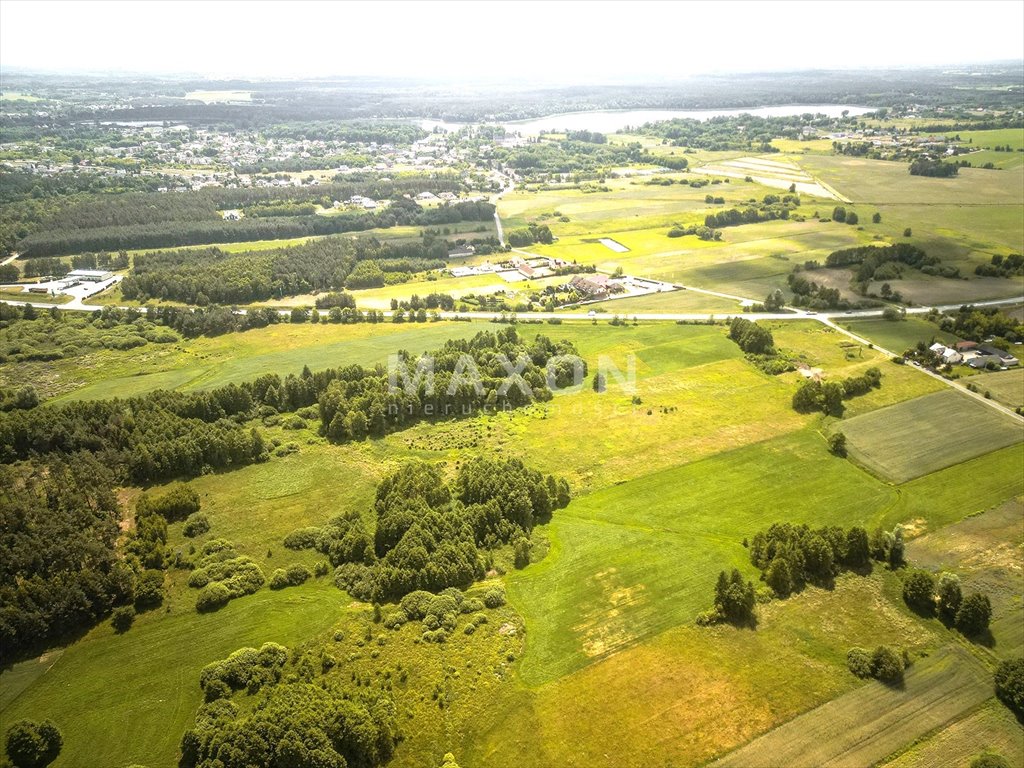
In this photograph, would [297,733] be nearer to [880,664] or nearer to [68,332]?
[880,664]

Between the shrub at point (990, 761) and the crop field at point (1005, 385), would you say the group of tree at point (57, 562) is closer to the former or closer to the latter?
the shrub at point (990, 761)

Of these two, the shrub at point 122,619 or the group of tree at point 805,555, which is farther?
the group of tree at point 805,555

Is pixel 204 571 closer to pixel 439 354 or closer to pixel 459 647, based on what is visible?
pixel 459 647

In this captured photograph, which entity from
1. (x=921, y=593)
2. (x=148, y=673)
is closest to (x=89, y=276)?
(x=148, y=673)

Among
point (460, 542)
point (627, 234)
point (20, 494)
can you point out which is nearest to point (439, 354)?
point (460, 542)

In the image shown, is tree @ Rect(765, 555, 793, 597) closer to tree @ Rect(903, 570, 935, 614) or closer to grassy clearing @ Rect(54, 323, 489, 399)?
tree @ Rect(903, 570, 935, 614)

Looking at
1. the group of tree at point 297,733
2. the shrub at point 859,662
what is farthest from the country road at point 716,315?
the group of tree at point 297,733
